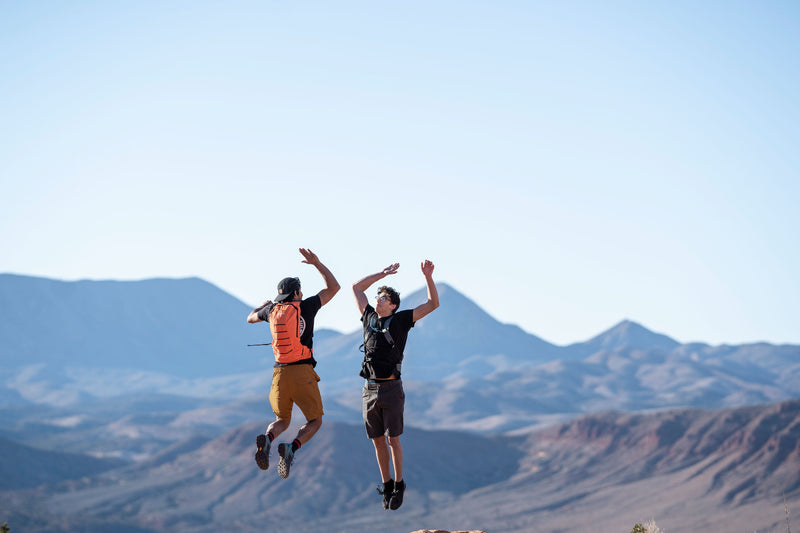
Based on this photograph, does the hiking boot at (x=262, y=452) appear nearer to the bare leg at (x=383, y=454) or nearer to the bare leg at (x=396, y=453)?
the bare leg at (x=383, y=454)

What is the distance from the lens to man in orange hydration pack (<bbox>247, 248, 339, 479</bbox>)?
29.9 ft

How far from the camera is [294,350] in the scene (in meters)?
9.22

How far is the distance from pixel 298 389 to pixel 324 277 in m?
1.07

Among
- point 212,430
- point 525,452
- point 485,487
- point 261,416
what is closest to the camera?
point 485,487

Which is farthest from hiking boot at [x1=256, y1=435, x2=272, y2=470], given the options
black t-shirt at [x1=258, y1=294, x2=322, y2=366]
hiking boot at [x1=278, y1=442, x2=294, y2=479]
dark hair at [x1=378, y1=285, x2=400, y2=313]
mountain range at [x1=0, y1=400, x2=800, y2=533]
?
mountain range at [x1=0, y1=400, x2=800, y2=533]

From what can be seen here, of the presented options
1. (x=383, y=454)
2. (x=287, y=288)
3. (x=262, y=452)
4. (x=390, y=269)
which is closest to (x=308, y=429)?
(x=262, y=452)

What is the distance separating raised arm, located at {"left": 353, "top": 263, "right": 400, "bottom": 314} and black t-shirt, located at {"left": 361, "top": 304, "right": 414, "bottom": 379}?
0.18 meters

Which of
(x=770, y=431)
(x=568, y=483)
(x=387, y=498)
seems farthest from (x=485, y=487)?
(x=387, y=498)

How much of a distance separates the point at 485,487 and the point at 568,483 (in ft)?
31.6

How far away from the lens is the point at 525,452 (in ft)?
412

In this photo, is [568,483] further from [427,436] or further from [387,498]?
[387,498]

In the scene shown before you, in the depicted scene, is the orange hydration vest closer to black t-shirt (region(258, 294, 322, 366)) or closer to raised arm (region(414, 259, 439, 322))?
black t-shirt (region(258, 294, 322, 366))

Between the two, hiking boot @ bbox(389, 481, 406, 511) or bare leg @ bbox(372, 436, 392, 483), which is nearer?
hiking boot @ bbox(389, 481, 406, 511)

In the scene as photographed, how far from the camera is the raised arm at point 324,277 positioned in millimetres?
9297
